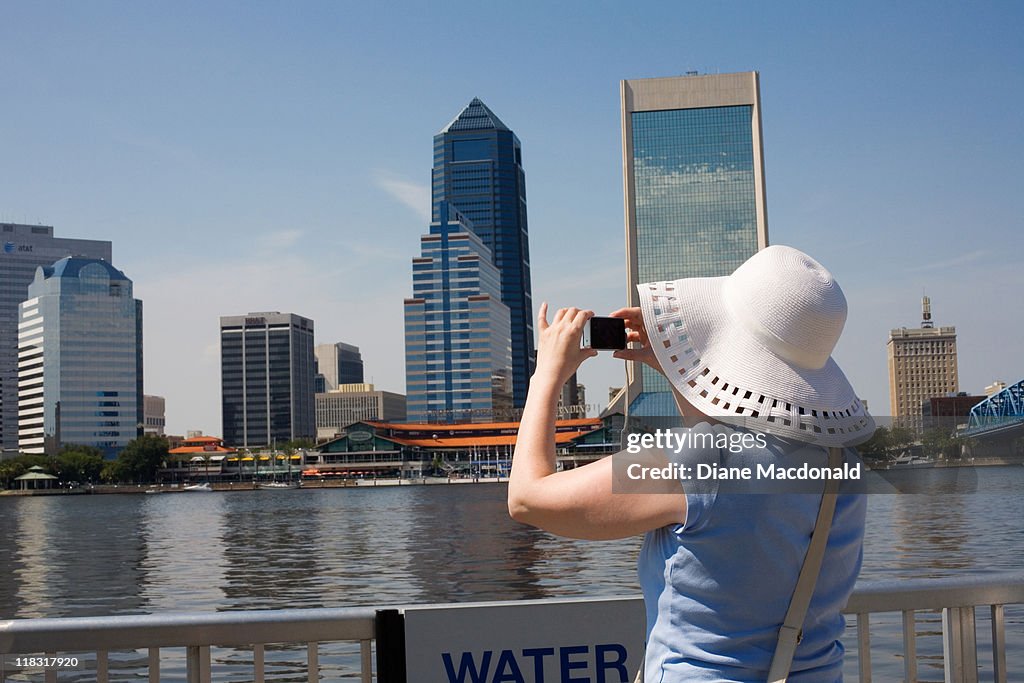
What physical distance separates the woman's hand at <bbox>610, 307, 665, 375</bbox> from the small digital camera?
0.06 ft

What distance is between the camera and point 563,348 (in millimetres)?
1660

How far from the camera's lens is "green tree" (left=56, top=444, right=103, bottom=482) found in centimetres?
12044

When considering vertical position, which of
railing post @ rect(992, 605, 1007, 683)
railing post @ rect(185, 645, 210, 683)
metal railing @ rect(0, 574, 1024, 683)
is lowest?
Answer: railing post @ rect(992, 605, 1007, 683)

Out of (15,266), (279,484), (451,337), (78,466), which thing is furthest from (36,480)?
(15,266)

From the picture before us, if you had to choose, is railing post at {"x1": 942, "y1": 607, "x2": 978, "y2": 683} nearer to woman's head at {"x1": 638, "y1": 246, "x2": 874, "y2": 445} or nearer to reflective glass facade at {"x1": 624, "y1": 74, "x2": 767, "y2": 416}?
woman's head at {"x1": 638, "y1": 246, "x2": 874, "y2": 445}

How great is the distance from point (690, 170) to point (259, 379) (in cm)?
8793

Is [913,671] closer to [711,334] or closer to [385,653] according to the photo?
[385,653]

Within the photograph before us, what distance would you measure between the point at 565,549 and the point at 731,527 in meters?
31.4

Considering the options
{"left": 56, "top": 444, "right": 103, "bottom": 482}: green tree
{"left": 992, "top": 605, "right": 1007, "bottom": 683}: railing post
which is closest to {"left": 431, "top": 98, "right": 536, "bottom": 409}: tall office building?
{"left": 56, "top": 444, "right": 103, "bottom": 482}: green tree

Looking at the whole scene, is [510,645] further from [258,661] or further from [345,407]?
[345,407]

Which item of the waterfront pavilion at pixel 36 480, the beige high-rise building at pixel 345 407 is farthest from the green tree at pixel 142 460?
the beige high-rise building at pixel 345 407

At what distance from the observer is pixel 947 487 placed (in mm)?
1846

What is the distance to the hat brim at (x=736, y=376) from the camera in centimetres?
151

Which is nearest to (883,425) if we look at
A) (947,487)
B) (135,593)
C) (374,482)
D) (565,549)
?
(947,487)
